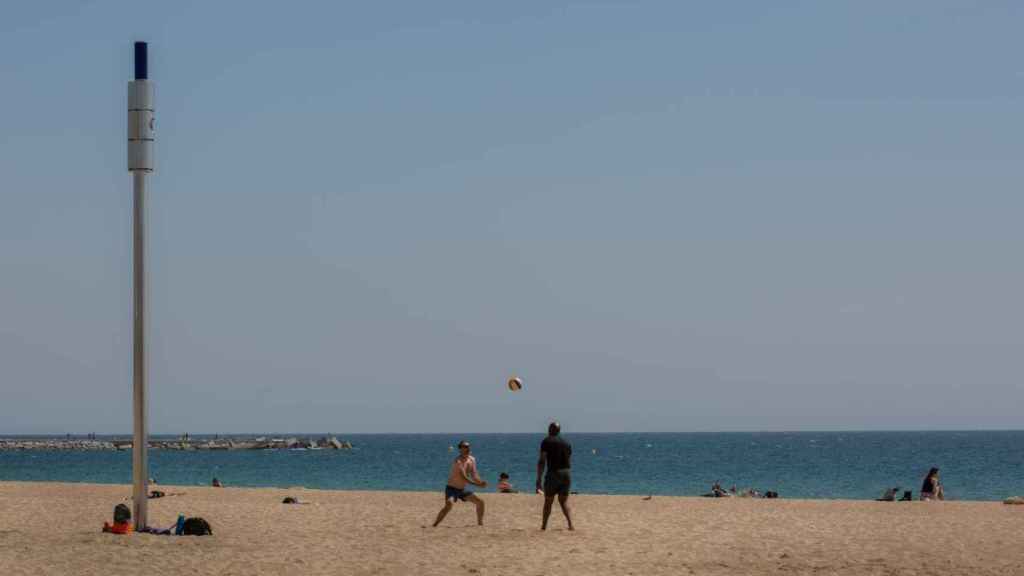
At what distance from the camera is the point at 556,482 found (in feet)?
63.8

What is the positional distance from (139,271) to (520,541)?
6.59 m

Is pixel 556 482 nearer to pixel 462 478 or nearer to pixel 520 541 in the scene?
pixel 520 541

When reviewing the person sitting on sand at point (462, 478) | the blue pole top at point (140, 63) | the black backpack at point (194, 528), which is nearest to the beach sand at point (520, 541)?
the black backpack at point (194, 528)

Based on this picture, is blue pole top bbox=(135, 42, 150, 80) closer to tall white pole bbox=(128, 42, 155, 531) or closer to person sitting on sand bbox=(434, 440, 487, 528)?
tall white pole bbox=(128, 42, 155, 531)

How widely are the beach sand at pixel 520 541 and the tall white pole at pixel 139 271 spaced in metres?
0.96

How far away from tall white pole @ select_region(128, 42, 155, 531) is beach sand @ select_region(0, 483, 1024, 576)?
0.96m

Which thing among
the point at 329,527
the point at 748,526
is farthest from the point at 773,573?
the point at 329,527

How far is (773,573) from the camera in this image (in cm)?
Result: 1594

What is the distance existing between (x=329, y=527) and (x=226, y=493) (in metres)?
15.8

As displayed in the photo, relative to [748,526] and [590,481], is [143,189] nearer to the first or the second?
[748,526]

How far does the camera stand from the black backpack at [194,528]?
18894mm

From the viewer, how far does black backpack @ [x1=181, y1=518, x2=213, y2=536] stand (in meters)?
18.9

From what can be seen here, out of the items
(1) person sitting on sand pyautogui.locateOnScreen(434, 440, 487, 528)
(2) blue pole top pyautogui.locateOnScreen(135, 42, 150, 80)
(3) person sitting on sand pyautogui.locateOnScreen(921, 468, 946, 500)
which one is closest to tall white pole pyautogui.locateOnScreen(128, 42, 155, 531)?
(2) blue pole top pyautogui.locateOnScreen(135, 42, 150, 80)

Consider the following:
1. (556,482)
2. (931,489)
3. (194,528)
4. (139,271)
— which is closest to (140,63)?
(139,271)
